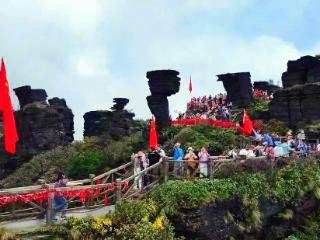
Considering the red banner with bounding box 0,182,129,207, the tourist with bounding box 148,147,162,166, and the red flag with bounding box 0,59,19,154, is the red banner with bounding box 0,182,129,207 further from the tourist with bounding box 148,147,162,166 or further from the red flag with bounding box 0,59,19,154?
the tourist with bounding box 148,147,162,166

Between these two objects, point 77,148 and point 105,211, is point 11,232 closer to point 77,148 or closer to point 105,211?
point 105,211

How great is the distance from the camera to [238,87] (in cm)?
4312

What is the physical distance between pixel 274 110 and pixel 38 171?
16459 mm

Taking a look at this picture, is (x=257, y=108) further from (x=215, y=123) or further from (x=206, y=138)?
(x=206, y=138)

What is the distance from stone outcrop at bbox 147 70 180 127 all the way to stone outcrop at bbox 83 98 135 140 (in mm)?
7804

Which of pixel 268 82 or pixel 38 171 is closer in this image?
pixel 38 171

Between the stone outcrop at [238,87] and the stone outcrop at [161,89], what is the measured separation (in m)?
6.86

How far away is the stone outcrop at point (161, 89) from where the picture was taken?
37.5m

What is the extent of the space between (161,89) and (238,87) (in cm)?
804

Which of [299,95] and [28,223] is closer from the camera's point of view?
[28,223]

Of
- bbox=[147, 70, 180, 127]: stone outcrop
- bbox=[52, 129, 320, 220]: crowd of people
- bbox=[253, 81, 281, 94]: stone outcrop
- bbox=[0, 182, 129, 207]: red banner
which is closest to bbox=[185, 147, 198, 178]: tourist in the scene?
bbox=[52, 129, 320, 220]: crowd of people

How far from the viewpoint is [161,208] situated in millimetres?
16297

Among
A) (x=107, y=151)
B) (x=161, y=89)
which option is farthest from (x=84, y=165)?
(x=161, y=89)

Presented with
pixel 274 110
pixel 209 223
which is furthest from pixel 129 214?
pixel 274 110
